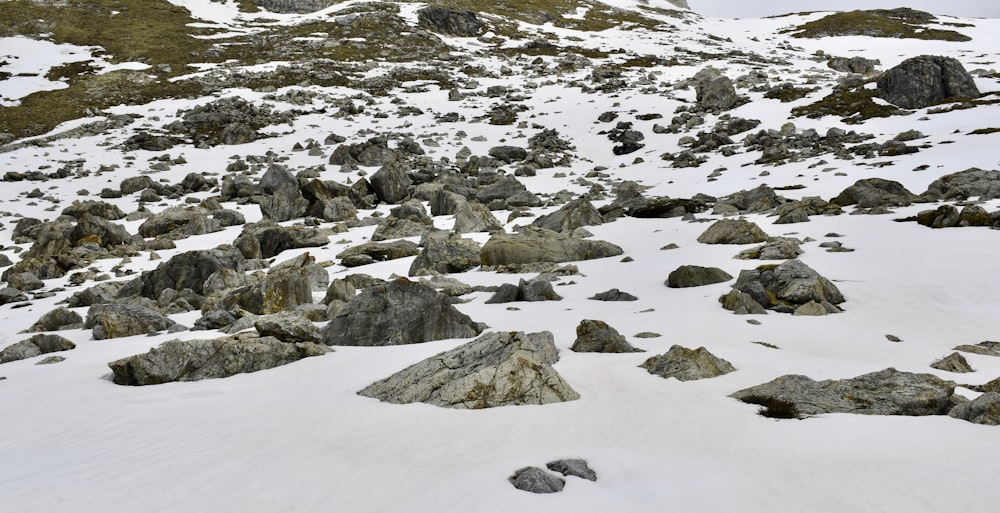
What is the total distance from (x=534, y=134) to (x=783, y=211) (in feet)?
92.8

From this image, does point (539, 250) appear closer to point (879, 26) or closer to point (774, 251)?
point (774, 251)

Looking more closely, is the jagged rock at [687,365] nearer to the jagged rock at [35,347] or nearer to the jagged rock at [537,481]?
the jagged rock at [537,481]

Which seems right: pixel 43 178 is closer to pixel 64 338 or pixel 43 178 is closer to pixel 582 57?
pixel 64 338

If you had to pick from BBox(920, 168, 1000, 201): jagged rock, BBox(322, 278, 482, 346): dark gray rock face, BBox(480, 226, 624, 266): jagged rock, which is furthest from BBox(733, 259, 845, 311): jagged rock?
BBox(920, 168, 1000, 201): jagged rock

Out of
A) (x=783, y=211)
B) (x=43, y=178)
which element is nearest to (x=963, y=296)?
(x=783, y=211)

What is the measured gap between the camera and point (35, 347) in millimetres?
11227

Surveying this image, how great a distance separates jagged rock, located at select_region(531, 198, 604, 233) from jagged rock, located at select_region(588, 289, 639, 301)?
9.27 metres

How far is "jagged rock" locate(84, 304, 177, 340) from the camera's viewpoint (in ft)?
40.2

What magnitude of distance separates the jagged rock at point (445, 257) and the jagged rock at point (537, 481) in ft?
43.9

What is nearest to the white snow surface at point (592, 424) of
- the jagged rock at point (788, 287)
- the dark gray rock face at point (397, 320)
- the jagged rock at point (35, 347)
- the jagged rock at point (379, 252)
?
the jagged rock at point (35, 347)

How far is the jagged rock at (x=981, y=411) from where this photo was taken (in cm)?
574

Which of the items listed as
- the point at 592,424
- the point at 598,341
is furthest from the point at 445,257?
the point at 592,424

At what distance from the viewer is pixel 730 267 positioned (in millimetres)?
15328

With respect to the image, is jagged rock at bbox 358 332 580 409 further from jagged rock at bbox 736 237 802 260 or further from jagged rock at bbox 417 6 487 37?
jagged rock at bbox 417 6 487 37
